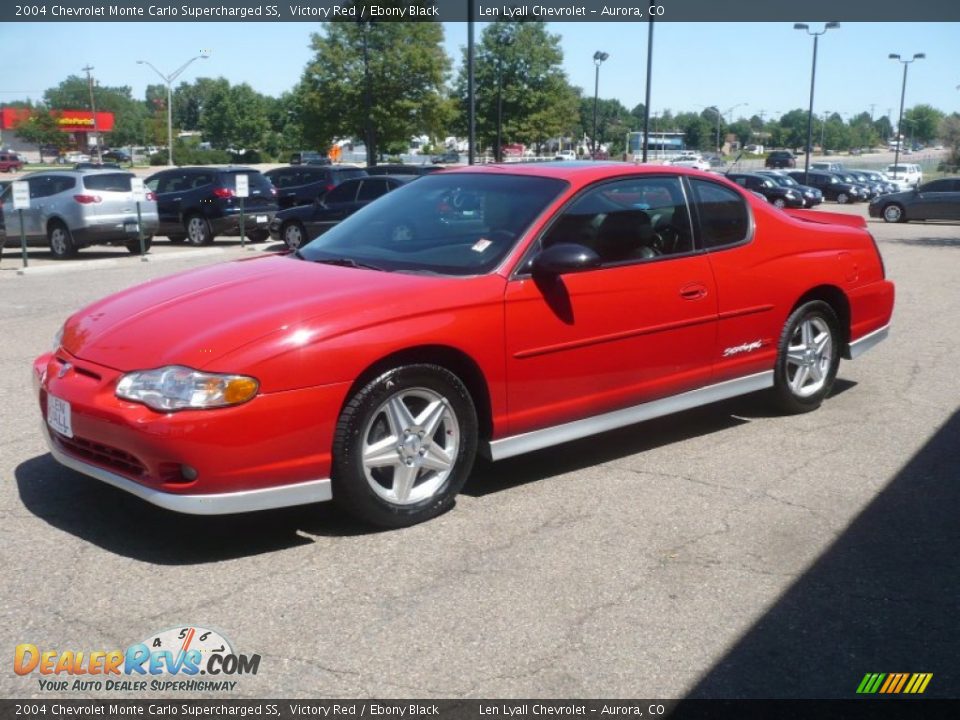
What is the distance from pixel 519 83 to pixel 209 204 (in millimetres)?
35139

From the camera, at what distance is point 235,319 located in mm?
4203

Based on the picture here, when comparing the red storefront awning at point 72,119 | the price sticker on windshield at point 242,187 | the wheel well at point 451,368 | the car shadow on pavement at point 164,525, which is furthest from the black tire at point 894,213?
the red storefront awning at point 72,119

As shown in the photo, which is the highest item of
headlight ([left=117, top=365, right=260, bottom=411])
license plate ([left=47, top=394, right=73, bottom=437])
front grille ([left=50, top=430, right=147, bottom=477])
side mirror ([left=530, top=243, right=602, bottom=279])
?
side mirror ([left=530, top=243, right=602, bottom=279])

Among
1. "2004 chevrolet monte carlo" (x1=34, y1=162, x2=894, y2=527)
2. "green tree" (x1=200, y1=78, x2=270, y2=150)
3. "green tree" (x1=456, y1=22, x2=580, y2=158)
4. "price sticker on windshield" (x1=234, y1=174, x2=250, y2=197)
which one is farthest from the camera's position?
"green tree" (x1=200, y1=78, x2=270, y2=150)

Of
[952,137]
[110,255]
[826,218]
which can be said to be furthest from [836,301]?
[952,137]

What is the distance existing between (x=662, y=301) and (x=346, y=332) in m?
1.91

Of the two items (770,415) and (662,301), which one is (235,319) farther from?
(770,415)

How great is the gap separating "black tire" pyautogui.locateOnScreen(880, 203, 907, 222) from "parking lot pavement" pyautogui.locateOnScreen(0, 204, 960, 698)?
94.5ft

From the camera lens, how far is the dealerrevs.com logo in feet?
10.4

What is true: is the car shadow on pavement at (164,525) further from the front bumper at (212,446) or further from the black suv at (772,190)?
the black suv at (772,190)

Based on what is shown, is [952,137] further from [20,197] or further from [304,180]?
[20,197]

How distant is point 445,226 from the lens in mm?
5211

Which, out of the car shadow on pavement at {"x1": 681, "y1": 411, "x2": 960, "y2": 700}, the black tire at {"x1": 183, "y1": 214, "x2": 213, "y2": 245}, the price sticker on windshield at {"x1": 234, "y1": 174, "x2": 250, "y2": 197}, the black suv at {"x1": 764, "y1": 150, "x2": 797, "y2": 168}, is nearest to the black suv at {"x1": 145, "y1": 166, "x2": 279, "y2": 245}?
the black tire at {"x1": 183, "y1": 214, "x2": 213, "y2": 245}

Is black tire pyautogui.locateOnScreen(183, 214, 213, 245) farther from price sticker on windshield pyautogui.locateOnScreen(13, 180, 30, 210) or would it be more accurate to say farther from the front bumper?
the front bumper
